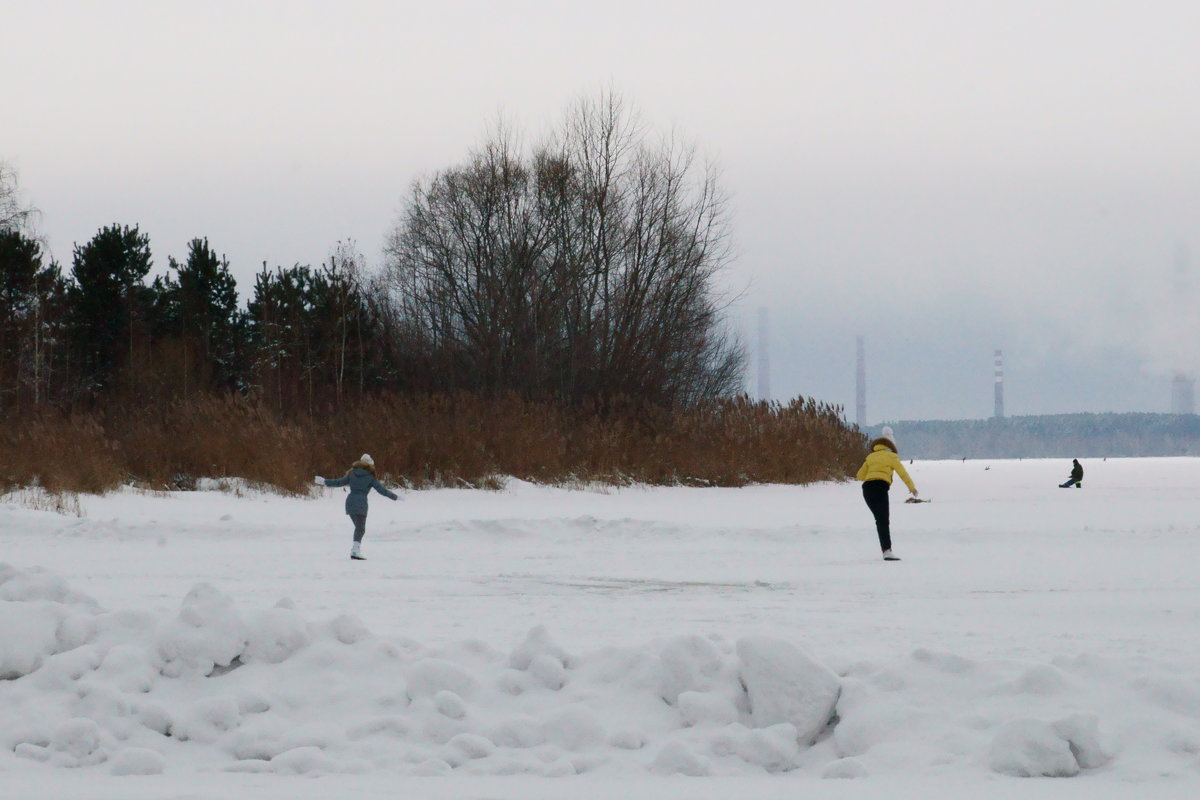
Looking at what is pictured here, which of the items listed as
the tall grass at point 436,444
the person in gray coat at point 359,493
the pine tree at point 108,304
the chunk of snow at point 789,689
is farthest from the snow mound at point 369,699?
the pine tree at point 108,304

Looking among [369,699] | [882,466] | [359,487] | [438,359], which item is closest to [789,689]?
[369,699]

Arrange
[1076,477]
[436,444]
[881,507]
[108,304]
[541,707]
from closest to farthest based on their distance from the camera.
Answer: [541,707], [881,507], [436,444], [1076,477], [108,304]

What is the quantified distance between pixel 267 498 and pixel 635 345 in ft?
56.1

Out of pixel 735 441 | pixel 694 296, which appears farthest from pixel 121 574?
pixel 694 296

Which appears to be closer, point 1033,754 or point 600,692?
point 1033,754

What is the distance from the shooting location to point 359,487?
13172 millimetres

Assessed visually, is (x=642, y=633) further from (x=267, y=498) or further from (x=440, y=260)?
(x=440, y=260)

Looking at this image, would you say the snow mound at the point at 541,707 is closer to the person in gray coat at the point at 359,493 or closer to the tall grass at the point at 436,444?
the person in gray coat at the point at 359,493

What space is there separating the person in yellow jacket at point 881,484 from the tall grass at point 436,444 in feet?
34.8

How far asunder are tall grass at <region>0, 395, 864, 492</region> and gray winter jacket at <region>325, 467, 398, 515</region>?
6736 mm

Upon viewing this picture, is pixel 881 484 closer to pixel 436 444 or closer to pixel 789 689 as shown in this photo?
pixel 789 689

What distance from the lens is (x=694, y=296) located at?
37.0 m

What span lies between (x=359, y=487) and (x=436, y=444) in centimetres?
964

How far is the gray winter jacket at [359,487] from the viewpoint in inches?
512
